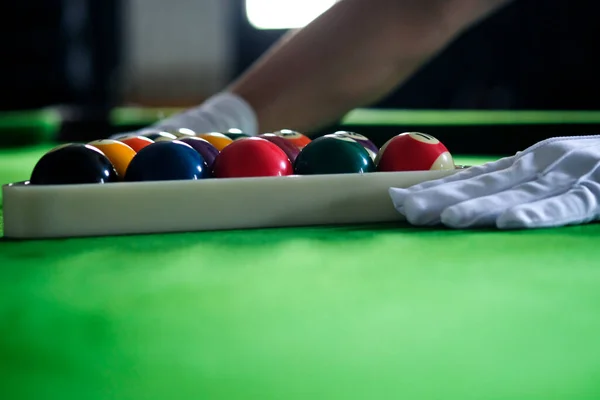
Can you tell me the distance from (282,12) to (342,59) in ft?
19.5

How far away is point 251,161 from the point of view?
1.41 metres

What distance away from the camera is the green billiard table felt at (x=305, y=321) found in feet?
2.02

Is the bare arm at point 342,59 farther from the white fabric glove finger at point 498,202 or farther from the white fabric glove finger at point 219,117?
the white fabric glove finger at point 498,202

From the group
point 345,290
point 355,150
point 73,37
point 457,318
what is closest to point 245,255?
point 345,290

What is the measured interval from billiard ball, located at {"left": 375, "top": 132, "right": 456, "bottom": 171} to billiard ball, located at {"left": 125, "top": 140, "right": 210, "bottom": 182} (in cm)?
34

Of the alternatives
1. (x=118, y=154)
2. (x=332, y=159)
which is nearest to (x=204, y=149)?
(x=118, y=154)

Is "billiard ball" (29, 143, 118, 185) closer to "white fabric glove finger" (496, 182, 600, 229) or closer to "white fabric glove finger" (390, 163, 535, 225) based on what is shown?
"white fabric glove finger" (390, 163, 535, 225)

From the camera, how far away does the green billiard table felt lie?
616 mm

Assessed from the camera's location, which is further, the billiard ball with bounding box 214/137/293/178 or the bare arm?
the bare arm

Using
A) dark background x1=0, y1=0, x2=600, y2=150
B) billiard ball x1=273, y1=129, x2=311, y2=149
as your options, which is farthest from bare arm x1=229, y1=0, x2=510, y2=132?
dark background x1=0, y1=0, x2=600, y2=150

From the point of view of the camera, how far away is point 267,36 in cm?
→ 859

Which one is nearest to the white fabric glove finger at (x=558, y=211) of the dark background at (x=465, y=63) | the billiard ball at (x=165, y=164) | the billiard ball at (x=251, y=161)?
the billiard ball at (x=251, y=161)

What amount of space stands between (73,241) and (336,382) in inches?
27.0

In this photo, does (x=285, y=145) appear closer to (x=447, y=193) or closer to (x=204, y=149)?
(x=204, y=149)
